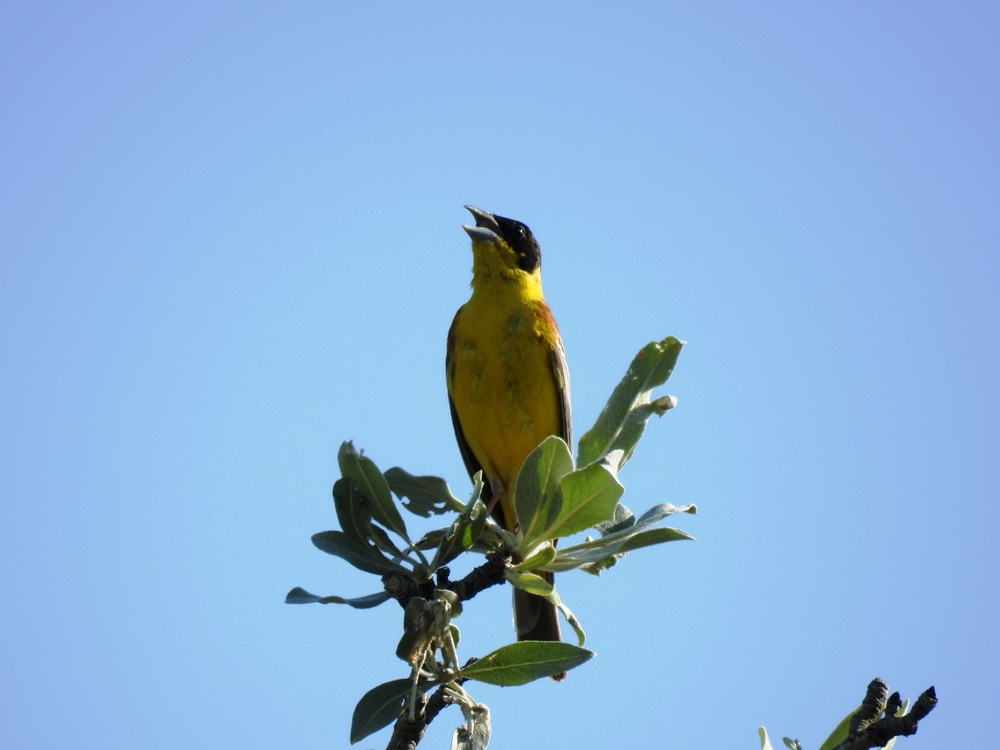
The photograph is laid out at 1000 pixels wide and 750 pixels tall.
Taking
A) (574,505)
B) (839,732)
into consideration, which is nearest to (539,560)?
(574,505)

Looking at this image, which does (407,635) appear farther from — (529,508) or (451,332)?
(451,332)

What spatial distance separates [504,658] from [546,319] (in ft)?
11.0

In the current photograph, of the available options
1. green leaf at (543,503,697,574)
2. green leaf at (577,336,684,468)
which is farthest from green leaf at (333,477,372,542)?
green leaf at (577,336,684,468)

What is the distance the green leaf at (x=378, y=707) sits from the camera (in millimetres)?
2947

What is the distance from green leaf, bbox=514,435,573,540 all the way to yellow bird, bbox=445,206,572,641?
2.35m

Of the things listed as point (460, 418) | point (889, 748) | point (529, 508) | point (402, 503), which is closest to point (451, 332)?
point (460, 418)

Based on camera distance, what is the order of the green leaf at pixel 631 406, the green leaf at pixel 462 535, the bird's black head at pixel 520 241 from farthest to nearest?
the bird's black head at pixel 520 241 → the green leaf at pixel 631 406 → the green leaf at pixel 462 535

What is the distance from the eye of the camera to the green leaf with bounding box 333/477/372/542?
129 inches

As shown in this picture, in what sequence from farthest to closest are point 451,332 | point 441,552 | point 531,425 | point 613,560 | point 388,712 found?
point 451,332 < point 531,425 < point 613,560 < point 441,552 < point 388,712

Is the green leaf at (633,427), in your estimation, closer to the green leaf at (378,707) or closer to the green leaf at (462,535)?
the green leaf at (462,535)

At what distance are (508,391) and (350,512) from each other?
258 centimetres

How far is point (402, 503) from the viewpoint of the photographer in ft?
12.3

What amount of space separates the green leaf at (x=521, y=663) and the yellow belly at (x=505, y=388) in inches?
112

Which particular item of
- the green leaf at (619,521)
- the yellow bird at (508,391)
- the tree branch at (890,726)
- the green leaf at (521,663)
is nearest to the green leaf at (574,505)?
the green leaf at (619,521)
